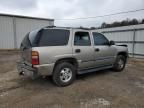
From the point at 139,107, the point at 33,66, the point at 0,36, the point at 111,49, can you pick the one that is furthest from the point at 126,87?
the point at 0,36

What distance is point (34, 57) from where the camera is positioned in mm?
A: 4004

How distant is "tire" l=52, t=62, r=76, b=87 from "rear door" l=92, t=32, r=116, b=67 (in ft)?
3.95

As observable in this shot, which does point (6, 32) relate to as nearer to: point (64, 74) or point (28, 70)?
point (28, 70)

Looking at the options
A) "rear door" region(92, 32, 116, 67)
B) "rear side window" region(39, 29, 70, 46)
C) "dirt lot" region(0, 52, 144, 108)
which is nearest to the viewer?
"dirt lot" region(0, 52, 144, 108)

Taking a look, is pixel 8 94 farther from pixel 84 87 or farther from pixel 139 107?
pixel 139 107

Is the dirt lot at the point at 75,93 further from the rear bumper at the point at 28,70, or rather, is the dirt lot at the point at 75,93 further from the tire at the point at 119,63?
the tire at the point at 119,63

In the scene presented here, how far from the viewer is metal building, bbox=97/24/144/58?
1172 cm

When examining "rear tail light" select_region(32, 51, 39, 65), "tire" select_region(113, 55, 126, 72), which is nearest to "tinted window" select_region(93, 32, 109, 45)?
"tire" select_region(113, 55, 126, 72)

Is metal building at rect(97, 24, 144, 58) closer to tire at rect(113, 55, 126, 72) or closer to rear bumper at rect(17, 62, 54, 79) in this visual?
tire at rect(113, 55, 126, 72)

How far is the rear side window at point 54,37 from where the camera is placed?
13.8 feet

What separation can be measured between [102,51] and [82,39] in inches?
41.6

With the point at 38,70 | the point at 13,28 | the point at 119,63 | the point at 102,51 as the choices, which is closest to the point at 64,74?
the point at 38,70

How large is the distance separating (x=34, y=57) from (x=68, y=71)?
1310 mm

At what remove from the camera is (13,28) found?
50.1ft
